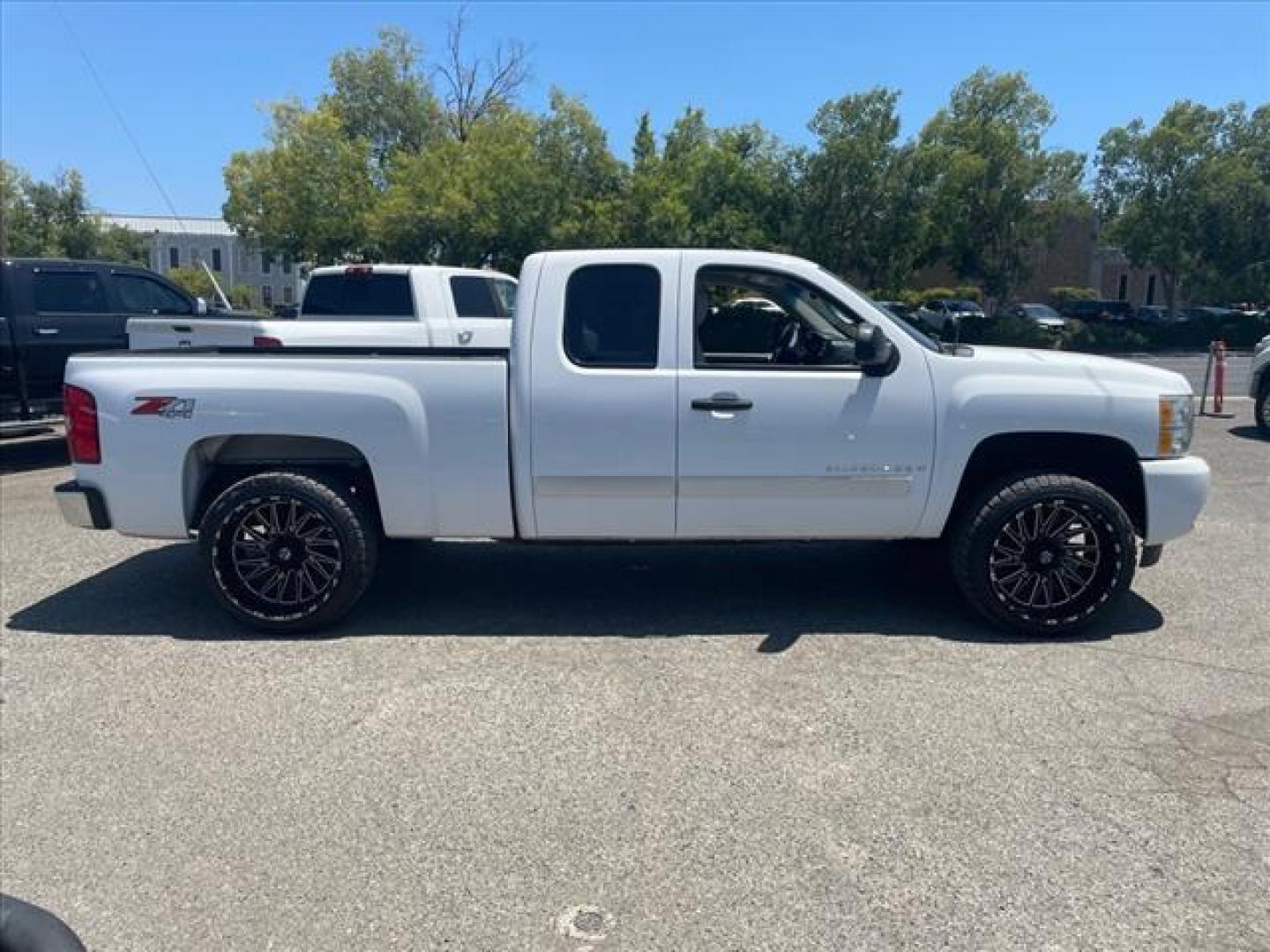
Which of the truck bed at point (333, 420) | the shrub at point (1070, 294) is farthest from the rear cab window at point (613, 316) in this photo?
the shrub at point (1070, 294)

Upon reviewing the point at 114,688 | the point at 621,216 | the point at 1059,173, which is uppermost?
the point at 1059,173

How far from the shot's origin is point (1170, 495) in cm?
512

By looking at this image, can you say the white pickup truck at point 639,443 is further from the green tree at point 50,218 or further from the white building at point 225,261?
the white building at point 225,261

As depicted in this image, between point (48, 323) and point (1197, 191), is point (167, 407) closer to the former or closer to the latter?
point (48, 323)

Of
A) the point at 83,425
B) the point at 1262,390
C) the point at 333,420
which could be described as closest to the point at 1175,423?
the point at 333,420

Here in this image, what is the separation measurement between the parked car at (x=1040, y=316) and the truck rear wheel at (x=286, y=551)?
121 ft

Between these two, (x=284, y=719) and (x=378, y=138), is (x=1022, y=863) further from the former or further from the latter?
(x=378, y=138)

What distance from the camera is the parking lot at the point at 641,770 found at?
117 inches

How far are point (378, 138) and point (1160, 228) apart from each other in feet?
116

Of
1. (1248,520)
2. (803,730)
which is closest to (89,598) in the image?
(803,730)

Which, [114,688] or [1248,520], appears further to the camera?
[1248,520]

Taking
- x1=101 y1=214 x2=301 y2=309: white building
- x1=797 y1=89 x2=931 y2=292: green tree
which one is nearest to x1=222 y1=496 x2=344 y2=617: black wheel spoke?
x1=797 y1=89 x2=931 y2=292: green tree

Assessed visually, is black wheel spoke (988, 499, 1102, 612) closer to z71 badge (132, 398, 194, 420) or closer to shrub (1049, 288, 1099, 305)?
z71 badge (132, 398, 194, 420)

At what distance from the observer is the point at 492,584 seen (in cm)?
617
